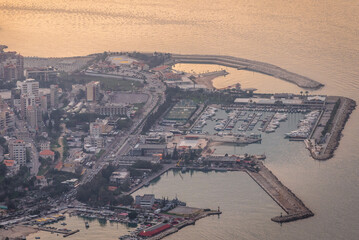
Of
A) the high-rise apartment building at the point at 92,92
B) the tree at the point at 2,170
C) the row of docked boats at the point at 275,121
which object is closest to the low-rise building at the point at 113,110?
the high-rise apartment building at the point at 92,92

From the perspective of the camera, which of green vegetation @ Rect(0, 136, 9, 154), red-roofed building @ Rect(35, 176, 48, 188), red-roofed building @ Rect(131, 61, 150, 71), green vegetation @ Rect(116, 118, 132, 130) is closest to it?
red-roofed building @ Rect(35, 176, 48, 188)

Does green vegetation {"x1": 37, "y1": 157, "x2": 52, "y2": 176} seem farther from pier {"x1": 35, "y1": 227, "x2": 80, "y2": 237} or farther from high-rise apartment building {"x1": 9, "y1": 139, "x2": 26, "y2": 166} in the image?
pier {"x1": 35, "y1": 227, "x2": 80, "y2": 237}

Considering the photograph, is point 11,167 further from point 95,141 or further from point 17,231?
point 17,231

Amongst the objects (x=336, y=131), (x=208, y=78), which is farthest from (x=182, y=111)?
(x=336, y=131)

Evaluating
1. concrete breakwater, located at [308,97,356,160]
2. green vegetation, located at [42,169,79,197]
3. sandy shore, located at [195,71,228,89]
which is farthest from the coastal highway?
concrete breakwater, located at [308,97,356,160]

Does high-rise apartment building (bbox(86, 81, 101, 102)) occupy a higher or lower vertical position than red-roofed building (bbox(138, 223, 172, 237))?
higher

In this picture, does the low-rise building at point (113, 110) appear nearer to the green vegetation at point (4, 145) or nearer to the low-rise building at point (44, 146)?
the low-rise building at point (44, 146)
